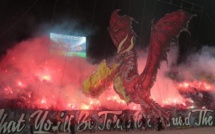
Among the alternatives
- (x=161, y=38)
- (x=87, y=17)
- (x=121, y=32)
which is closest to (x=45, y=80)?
(x=87, y=17)

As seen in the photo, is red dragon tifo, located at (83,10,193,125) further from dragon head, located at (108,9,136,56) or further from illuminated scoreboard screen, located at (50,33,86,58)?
illuminated scoreboard screen, located at (50,33,86,58)

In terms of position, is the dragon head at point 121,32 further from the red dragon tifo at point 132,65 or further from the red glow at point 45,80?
the red glow at point 45,80

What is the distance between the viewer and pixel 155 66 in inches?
1388

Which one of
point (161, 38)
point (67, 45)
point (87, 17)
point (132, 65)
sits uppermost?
point (87, 17)

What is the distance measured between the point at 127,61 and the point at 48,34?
7.70 m

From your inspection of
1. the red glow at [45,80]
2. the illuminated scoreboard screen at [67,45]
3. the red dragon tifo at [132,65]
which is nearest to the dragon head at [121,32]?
the red dragon tifo at [132,65]

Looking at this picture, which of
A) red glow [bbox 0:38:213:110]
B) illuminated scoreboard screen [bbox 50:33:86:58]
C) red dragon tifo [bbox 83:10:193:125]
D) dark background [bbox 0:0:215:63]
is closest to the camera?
red glow [bbox 0:38:213:110]

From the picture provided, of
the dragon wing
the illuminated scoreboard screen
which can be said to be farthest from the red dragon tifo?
the illuminated scoreboard screen

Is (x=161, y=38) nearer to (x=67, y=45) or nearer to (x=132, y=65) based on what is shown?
(x=132, y=65)

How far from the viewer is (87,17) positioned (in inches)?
1276

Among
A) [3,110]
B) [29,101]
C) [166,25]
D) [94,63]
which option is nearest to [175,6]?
[166,25]

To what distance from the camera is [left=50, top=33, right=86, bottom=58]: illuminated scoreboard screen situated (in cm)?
3108

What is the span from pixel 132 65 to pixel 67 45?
21.3ft

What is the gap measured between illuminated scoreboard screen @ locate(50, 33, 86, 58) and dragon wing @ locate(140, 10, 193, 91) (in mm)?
6508
